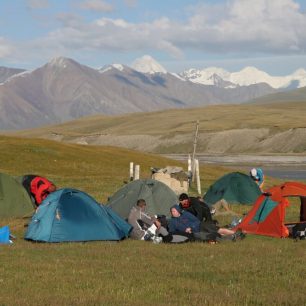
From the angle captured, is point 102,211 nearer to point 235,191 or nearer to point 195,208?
point 195,208

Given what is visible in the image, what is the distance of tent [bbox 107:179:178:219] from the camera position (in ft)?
83.2

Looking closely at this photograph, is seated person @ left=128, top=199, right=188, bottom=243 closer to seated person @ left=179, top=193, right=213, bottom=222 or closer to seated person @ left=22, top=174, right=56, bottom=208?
seated person @ left=179, top=193, right=213, bottom=222

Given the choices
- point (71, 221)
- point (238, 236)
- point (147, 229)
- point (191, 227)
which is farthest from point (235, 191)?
point (71, 221)

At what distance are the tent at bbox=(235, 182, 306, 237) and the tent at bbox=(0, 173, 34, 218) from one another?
9.52 metres

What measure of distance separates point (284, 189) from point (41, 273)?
10677 mm

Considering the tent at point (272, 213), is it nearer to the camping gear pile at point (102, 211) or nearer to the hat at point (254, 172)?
the camping gear pile at point (102, 211)

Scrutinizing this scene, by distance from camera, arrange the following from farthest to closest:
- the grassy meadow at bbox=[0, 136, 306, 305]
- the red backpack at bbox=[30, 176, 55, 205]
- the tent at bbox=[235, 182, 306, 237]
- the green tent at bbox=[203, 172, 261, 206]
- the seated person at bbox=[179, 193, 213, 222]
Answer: the green tent at bbox=[203, 172, 261, 206] → the red backpack at bbox=[30, 176, 55, 205] → the tent at bbox=[235, 182, 306, 237] → the seated person at bbox=[179, 193, 213, 222] → the grassy meadow at bbox=[0, 136, 306, 305]

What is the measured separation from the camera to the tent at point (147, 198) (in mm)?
25359

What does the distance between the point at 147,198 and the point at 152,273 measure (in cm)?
1111

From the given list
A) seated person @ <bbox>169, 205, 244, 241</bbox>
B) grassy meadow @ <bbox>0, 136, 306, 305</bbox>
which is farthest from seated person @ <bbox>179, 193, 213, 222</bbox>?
grassy meadow @ <bbox>0, 136, 306, 305</bbox>

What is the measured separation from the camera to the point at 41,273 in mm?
14305

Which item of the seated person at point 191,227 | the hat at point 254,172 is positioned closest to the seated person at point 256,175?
the hat at point 254,172

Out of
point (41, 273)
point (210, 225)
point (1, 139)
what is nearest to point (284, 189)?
point (210, 225)

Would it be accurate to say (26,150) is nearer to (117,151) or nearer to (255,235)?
(117,151)
